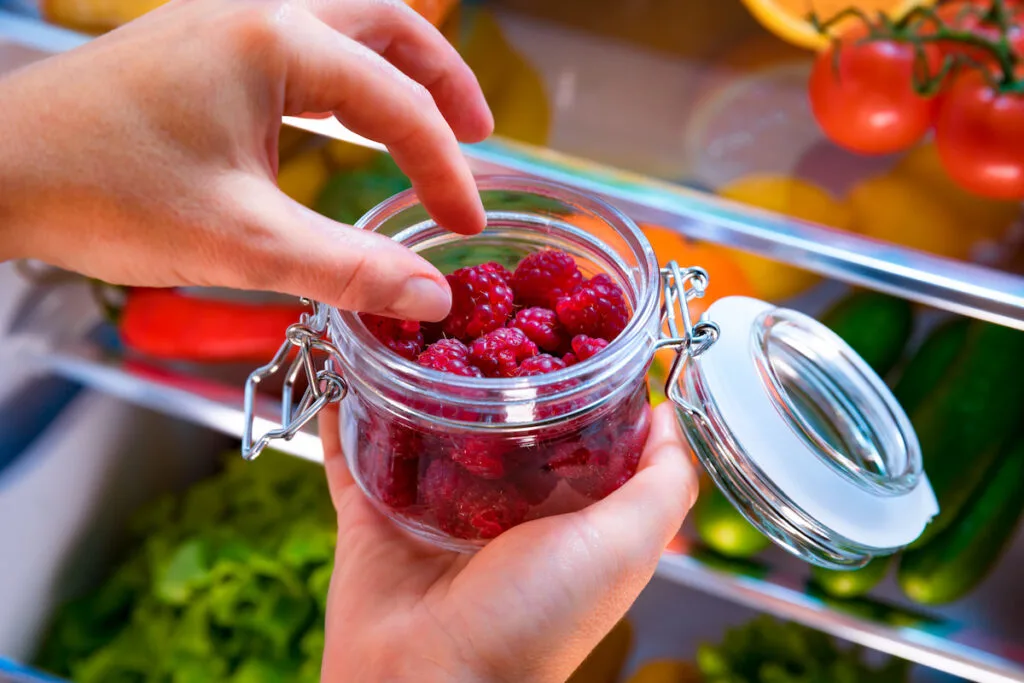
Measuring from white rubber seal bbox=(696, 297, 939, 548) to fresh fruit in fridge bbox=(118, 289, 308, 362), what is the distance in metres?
0.67

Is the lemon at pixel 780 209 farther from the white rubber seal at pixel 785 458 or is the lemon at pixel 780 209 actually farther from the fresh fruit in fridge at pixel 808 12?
the white rubber seal at pixel 785 458

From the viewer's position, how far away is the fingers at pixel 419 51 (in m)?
0.60

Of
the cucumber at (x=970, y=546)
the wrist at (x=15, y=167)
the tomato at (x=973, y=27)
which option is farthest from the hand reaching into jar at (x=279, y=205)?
the tomato at (x=973, y=27)

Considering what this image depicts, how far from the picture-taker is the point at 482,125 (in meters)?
0.71

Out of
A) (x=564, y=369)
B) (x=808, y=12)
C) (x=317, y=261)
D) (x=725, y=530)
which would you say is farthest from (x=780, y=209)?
(x=317, y=261)

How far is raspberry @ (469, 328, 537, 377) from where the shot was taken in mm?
554

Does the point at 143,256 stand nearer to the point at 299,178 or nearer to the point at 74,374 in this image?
the point at 299,178

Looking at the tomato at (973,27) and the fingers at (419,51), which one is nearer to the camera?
the fingers at (419,51)

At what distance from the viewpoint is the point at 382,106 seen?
0.53m

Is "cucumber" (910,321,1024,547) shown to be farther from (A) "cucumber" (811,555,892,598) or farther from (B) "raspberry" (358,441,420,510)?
(B) "raspberry" (358,441,420,510)

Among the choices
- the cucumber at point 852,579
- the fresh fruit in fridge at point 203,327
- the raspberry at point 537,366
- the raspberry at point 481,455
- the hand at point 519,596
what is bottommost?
the fresh fruit in fridge at point 203,327

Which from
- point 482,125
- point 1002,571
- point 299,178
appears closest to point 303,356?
point 482,125

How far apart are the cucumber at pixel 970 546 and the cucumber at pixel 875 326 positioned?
0.17m

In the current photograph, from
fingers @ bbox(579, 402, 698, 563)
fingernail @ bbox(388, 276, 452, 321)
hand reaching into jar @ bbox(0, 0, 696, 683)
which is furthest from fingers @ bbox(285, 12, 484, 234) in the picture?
fingers @ bbox(579, 402, 698, 563)
